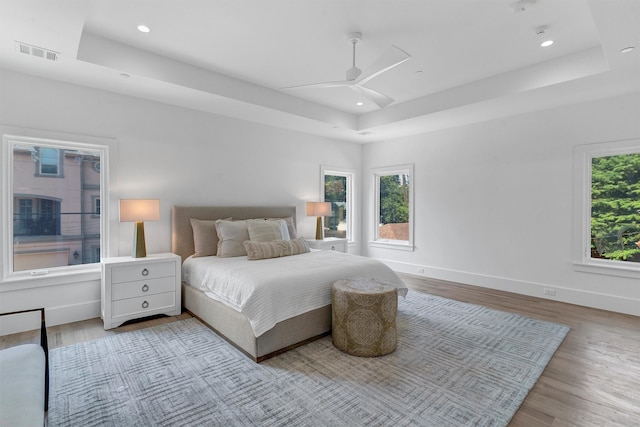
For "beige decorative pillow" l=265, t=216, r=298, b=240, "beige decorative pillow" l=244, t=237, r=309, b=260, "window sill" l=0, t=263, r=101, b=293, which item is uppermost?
"beige decorative pillow" l=265, t=216, r=298, b=240

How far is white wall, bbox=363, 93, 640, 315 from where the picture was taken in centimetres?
394

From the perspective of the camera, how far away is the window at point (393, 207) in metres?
6.02

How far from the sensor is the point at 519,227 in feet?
15.0

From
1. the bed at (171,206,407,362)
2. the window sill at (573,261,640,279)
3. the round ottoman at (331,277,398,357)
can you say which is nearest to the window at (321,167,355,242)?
the bed at (171,206,407,362)

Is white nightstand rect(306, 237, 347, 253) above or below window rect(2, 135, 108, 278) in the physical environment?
below

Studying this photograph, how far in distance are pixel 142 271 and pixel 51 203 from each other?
125 centimetres

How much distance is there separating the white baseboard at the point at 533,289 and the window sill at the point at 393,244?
304 mm

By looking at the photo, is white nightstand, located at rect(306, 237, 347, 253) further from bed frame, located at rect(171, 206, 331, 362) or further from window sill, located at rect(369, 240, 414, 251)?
bed frame, located at rect(171, 206, 331, 362)

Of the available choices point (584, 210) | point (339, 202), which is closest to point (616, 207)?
point (584, 210)

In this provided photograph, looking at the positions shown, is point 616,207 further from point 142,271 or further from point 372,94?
point 142,271

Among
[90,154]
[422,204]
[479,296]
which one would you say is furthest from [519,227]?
[90,154]

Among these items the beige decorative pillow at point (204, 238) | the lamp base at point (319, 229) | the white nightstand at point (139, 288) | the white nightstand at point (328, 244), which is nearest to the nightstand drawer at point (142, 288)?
the white nightstand at point (139, 288)

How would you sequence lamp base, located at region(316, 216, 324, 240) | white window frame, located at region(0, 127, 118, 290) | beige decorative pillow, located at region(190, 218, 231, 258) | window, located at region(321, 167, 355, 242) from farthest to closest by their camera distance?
window, located at region(321, 167, 355, 242) → lamp base, located at region(316, 216, 324, 240) → beige decorative pillow, located at region(190, 218, 231, 258) → white window frame, located at region(0, 127, 118, 290)

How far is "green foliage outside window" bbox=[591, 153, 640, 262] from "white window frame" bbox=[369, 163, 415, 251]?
8.45ft
